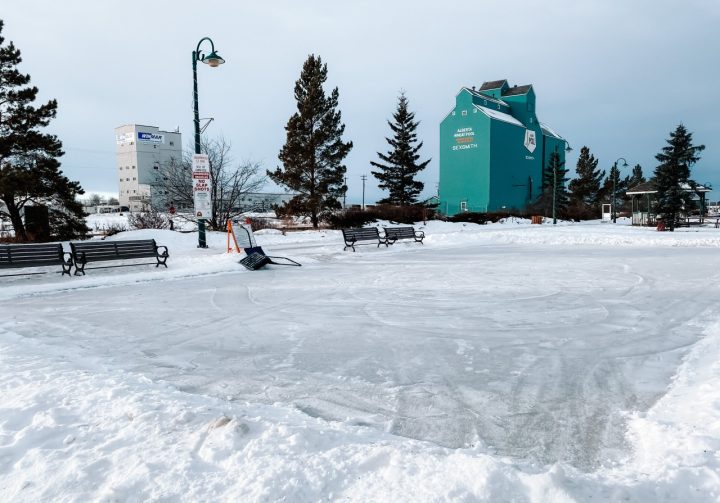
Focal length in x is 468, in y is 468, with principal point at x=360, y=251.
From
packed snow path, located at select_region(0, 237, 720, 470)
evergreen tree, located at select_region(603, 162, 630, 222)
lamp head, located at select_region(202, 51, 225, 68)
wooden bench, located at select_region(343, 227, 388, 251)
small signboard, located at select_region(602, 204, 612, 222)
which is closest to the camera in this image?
packed snow path, located at select_region(0, 237, 720, 470)

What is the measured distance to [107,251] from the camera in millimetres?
12281

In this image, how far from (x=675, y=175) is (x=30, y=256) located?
129 ft

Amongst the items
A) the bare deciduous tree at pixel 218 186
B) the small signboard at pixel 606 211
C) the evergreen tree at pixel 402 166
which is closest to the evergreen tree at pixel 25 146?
the bare deciduous tree at pixel 218 186

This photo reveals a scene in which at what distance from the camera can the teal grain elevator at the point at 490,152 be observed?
50781 mm

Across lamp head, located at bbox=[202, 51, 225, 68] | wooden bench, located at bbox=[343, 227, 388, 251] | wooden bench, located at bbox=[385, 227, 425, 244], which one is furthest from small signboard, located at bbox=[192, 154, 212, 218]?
wooden bench, located at bbox=[385, 227, 425, 244]

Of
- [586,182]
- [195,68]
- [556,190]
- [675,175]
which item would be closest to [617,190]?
[586,182]

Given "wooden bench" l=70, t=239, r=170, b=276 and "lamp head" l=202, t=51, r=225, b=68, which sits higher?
"lamp head" l=202, t=51, r=225, b=68

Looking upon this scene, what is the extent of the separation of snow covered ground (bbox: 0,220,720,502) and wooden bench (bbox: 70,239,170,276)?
2637mm

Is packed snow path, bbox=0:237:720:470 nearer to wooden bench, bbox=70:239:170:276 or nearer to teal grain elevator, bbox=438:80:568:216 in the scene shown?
wooden bench, bbox=70:239:170:276

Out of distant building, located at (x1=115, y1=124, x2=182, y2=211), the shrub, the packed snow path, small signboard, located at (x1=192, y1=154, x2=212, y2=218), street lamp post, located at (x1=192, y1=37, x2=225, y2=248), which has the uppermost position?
distant building, located at (x1=115, y1=124, x2=182, y2=211)

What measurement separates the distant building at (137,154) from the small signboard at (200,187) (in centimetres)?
6060

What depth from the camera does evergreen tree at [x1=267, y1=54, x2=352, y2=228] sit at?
32094 millimetres

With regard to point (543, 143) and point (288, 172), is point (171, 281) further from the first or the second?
point (543, 143)

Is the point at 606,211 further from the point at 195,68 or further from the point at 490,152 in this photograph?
the point at 195,68
